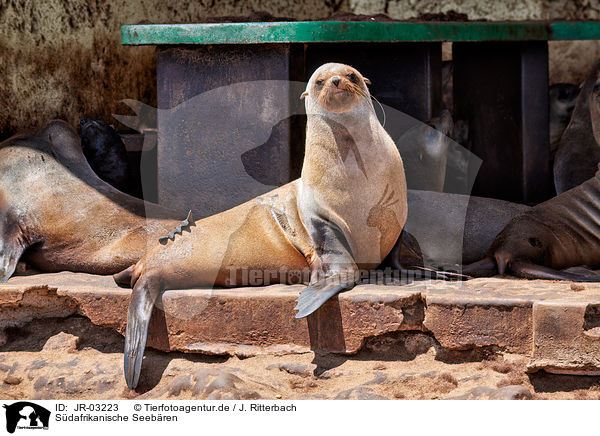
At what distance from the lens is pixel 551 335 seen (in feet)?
11.8

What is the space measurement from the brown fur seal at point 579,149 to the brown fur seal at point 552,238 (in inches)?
34.6

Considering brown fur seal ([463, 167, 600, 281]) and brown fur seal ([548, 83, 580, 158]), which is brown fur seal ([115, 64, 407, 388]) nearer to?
brown fur seal ([463, 167, 600, 281])

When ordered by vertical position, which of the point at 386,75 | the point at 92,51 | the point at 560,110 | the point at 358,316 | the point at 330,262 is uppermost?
the point at 92,51

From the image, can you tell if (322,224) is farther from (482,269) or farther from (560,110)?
(560,110)

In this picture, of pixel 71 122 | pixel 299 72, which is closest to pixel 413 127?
pixel 299 72

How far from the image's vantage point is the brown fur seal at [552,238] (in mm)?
4602

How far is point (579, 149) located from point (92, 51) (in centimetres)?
374

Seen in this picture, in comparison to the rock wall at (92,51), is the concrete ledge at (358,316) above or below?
below

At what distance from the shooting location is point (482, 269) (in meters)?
Result: 4.61

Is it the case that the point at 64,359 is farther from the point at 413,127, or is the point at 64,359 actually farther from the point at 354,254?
the point at 413,127
